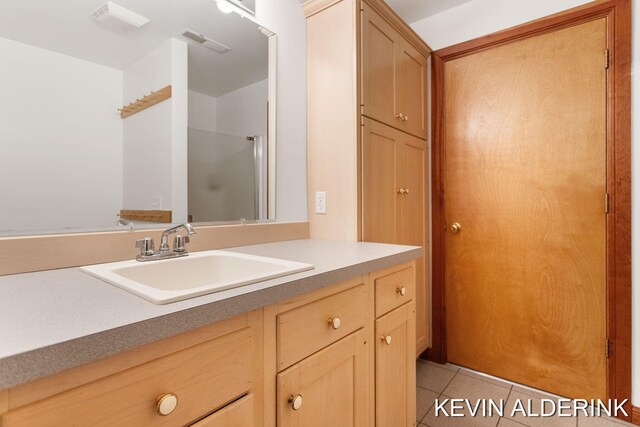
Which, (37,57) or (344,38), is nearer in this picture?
(37,57)

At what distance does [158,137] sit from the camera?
1.24m

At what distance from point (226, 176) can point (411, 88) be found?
1.28 meters

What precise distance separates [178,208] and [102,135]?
1.14 feet

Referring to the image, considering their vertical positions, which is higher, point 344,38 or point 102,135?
point 344,38

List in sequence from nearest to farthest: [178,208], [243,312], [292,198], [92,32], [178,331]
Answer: [178,331], [243,312], [92,32], [178,208], [292,198]

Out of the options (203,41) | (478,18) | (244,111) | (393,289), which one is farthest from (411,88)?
(393,289)

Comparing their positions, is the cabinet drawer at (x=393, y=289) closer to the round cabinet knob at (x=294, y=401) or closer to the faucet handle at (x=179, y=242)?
the round cabinet knob at (x=294, y=401)

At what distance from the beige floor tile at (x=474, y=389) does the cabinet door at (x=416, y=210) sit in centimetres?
27

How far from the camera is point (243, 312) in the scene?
0.70 m

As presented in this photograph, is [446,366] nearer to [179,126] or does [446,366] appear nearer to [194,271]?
[194,271]

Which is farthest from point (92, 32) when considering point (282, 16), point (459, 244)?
point (459, 244)

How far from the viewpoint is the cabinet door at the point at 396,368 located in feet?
3.93

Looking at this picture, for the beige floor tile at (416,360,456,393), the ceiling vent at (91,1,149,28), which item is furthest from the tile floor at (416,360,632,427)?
the ceiling vent at (91,1,149,28)

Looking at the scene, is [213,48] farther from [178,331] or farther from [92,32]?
[178,331]
